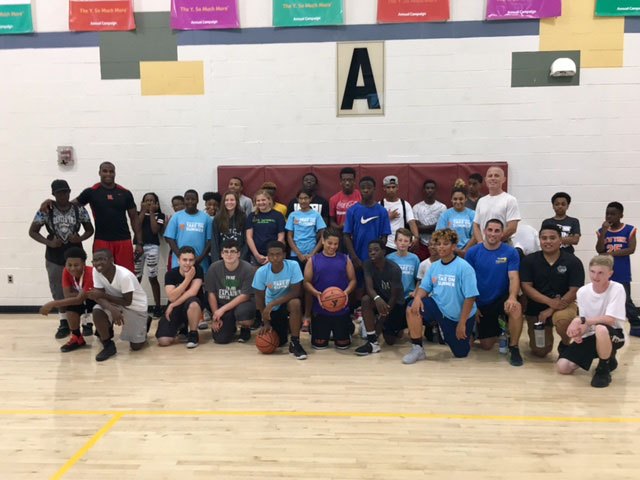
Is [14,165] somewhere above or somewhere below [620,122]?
below

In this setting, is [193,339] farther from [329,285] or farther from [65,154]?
[65,154]

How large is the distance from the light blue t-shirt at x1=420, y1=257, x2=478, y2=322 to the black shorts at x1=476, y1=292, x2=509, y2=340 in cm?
26

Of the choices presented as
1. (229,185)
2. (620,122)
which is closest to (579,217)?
(620,122)

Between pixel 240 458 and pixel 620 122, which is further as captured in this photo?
pixel 620 122

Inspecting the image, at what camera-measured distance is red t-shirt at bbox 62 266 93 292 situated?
16.6 feet

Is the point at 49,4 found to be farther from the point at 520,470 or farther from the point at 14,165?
the point at 520,470

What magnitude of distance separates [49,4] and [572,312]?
7495 mm

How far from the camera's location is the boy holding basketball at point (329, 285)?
505cm

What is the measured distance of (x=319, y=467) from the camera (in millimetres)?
2854

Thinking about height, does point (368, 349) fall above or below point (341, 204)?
below

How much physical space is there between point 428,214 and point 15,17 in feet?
20.3

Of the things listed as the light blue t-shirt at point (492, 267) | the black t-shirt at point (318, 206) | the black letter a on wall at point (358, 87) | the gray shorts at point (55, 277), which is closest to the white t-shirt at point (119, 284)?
the gray shorts at point (55, 277)

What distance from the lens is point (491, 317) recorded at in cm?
499

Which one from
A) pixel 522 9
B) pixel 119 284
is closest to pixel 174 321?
pixel 119 284
